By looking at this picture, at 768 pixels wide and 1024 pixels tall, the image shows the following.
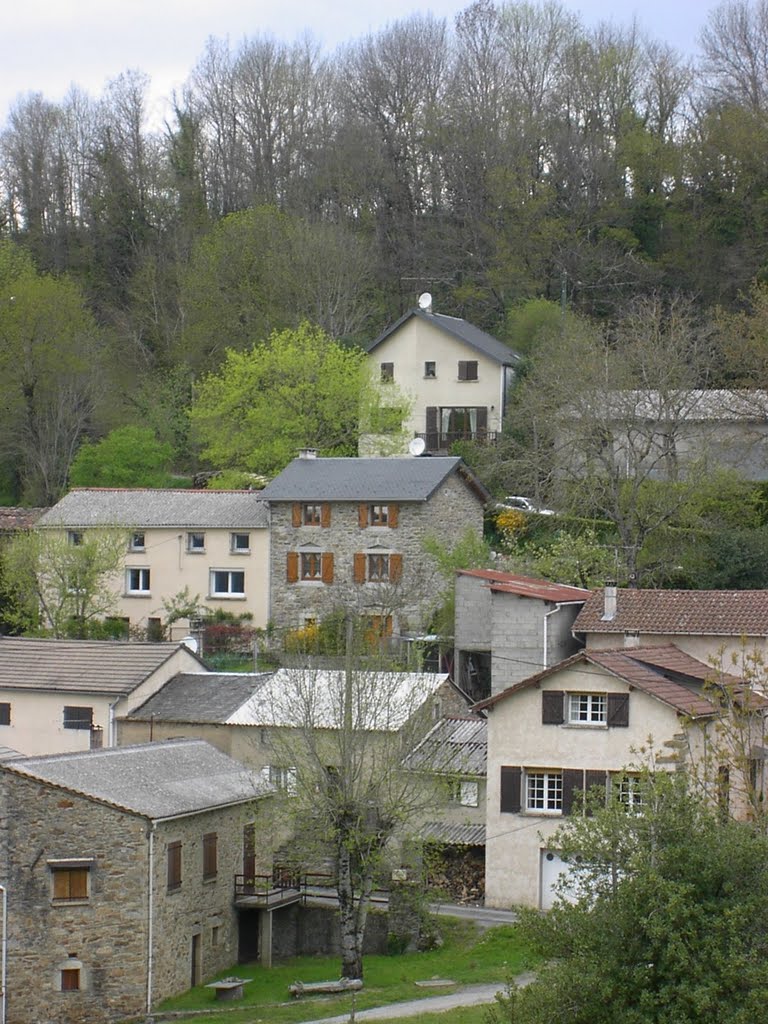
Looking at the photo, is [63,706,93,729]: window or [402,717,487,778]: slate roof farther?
[63,706,93,729]: window

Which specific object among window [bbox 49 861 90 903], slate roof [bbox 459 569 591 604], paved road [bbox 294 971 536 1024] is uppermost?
slate roof [bbox 459 569 591 604]

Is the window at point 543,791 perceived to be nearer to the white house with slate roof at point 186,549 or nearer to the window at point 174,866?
the window at point 174,866

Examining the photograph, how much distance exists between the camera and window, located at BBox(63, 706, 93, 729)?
4103cm

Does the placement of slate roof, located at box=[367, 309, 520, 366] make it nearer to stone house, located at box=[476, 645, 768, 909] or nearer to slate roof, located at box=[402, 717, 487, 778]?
slate roof, located at box=[402, 717, 487, 778]

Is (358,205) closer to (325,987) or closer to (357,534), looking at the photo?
(357,534)

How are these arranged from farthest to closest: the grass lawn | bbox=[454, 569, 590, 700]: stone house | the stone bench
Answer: bbox=[454, 569, 590, 700]: stone house → the stone bench → the grass lawn

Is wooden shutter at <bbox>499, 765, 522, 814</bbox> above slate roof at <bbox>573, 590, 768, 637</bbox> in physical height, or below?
below

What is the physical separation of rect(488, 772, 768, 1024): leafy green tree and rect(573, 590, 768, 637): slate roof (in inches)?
638

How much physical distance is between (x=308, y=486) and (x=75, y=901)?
22.8m

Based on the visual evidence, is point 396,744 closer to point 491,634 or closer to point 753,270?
point 491,634

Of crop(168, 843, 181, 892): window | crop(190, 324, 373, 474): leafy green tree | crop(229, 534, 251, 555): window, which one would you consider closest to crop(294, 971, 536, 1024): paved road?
crop(168, 843, 181, 892): window

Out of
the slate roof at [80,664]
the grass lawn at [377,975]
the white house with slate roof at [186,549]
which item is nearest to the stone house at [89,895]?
the grass lawn at [377,975]

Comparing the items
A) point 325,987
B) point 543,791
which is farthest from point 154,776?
point 543,791

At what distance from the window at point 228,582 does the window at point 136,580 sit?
2.55 meters
